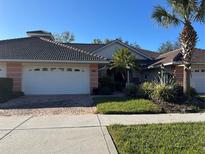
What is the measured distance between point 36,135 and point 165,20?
34.9ft

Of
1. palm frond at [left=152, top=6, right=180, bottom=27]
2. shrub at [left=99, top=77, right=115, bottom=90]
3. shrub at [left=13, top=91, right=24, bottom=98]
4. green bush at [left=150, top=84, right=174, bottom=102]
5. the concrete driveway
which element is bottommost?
the concrete driveway

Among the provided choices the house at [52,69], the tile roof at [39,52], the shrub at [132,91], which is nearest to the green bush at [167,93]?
the shrub at [132,91]

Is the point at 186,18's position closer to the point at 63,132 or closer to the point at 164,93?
the point at 164,93

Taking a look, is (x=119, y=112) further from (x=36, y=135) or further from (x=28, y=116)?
(x=36, y=135)

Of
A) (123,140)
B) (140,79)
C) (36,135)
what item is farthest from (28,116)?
(140,79)

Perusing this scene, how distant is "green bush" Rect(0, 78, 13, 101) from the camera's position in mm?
17198

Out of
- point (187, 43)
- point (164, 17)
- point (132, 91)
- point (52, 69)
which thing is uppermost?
point (164, 17)

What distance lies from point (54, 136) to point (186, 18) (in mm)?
10799

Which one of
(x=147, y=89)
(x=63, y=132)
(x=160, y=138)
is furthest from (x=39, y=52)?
(x=160, y=138)

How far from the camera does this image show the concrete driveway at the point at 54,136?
6547 millimetres

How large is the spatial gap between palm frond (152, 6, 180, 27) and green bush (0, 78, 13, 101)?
1019 cm

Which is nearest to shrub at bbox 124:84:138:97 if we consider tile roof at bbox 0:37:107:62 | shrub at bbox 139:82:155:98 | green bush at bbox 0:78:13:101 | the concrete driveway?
shrub at bbox 139:82:155:98

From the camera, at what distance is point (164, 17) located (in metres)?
15.5

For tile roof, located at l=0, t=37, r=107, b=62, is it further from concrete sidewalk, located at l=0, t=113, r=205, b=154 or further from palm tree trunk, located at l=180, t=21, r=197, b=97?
concrete sidewalk, located at l=0, t=113, r=205, b=154
